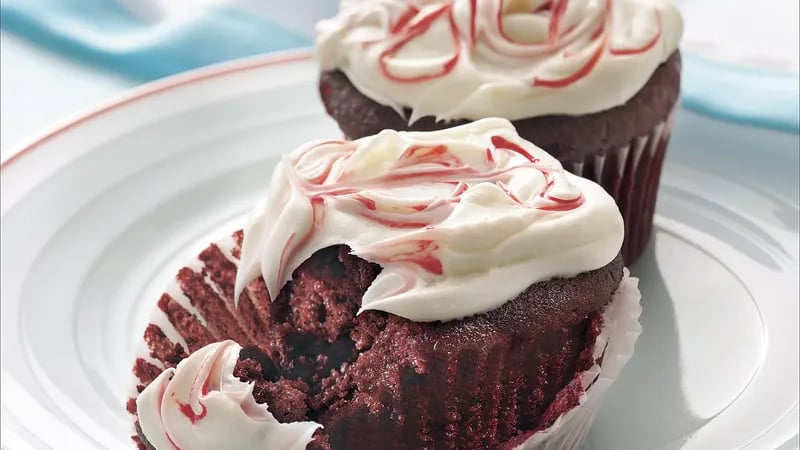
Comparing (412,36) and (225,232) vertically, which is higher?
(412,36)

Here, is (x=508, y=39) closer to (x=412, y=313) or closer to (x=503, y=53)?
(x=503, y=53)

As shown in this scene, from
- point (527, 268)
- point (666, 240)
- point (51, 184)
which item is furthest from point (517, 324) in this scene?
point (51, 184)

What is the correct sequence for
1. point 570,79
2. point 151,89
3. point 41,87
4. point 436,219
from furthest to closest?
point 41,87, point 151,89, point 570,79, point 436,219

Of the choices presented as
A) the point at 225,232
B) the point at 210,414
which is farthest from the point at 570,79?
the point at 210,414

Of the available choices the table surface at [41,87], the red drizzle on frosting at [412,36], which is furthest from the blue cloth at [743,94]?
the table surface at [41,87]

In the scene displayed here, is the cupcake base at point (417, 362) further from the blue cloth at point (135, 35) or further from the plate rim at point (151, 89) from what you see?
the blue cloth at point (135, 35)

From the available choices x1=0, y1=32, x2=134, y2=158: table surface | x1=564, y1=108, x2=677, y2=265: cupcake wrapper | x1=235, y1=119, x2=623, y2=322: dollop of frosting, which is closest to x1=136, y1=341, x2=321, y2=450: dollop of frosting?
x1=235, y1=119, x2=623, y2=322: dollop of frosting

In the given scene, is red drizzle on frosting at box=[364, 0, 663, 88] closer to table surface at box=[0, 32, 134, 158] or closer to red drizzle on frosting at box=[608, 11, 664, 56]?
red drizzle on frosting at box=[608, 11, 664, 56]

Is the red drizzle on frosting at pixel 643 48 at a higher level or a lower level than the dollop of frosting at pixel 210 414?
lower
